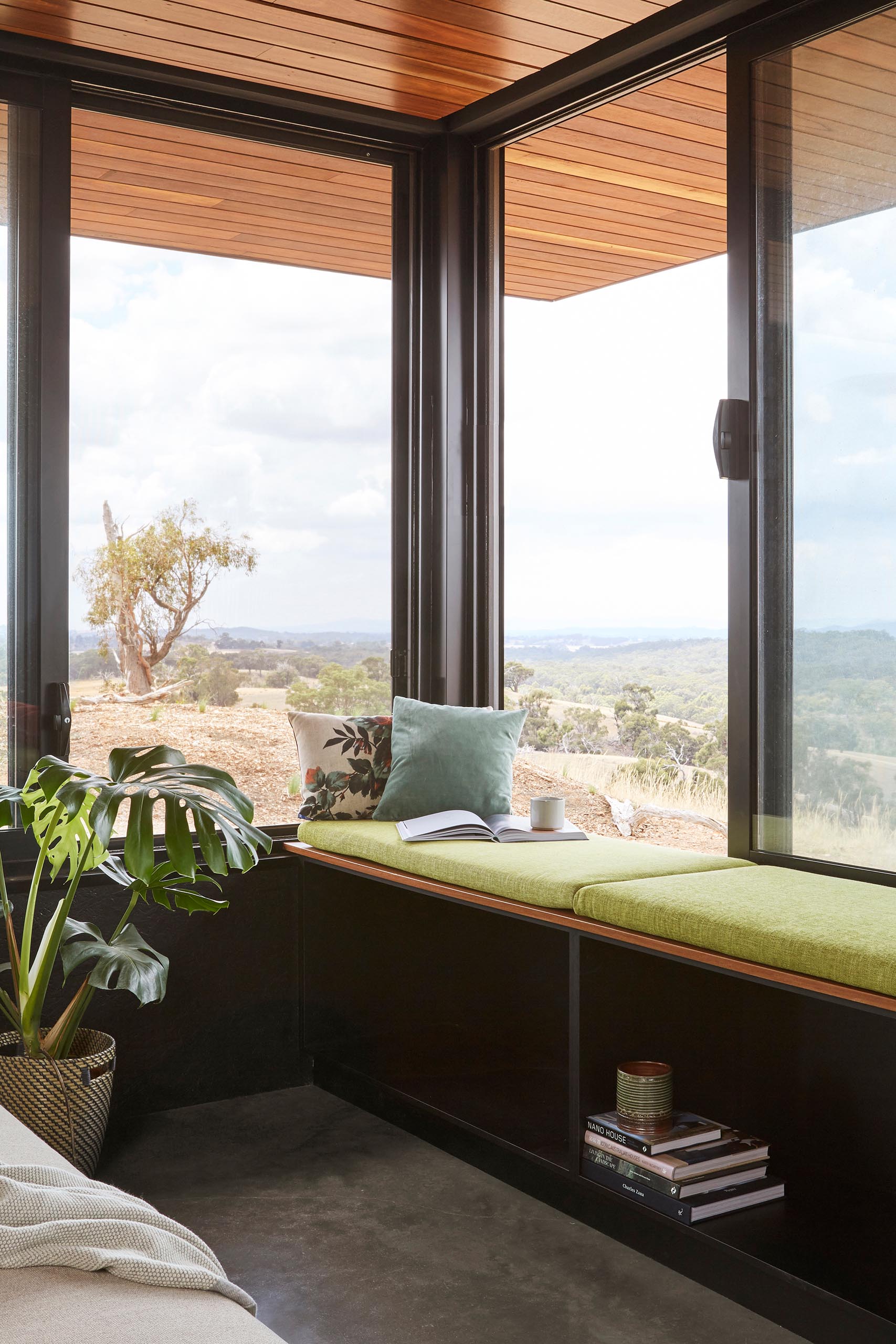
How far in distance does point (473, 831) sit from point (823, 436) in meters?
1.27

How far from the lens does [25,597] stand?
3418 millimetres

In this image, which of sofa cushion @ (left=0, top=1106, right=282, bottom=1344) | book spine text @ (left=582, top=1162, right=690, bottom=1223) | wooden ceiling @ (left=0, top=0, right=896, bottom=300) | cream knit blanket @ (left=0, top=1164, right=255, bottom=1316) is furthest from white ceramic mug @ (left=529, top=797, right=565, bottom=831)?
sofa cushion @ (left=0, top=1106, right=282, bottom=1344)

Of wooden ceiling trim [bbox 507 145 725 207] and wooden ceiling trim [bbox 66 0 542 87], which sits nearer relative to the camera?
wooden ceiling trim [bbox 66 0 542 87]

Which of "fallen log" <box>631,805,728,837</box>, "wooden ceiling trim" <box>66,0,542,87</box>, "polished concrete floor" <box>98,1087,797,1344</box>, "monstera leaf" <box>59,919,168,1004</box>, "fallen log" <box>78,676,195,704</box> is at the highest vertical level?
"wooden ceiling trim" <box>66,0,542,87</box>

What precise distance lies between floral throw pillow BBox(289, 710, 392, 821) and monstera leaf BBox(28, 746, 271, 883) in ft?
2.07

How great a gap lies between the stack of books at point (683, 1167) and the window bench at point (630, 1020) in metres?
0.03

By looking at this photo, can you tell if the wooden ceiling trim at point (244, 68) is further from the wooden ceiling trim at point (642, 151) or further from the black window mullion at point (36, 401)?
the wooden ceiling trim at point (642, 151)

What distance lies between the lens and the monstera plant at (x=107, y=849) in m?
2.68

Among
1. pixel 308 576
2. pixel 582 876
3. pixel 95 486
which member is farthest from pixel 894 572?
pixel 95 486

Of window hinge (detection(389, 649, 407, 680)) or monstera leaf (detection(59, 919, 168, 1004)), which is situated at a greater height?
window hinge (detection(389, 649, 407, 680))

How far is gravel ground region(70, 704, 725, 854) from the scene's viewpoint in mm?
3498

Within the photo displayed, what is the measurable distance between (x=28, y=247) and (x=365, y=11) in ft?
3.51

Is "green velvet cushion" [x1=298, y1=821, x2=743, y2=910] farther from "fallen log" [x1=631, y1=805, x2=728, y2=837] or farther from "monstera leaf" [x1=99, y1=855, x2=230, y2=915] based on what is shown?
"monstera leaf" [x1=99, y1=855, x2=230, y2=915]

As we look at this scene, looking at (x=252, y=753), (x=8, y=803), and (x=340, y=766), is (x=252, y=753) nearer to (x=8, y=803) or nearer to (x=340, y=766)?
(x=340, y=766)
